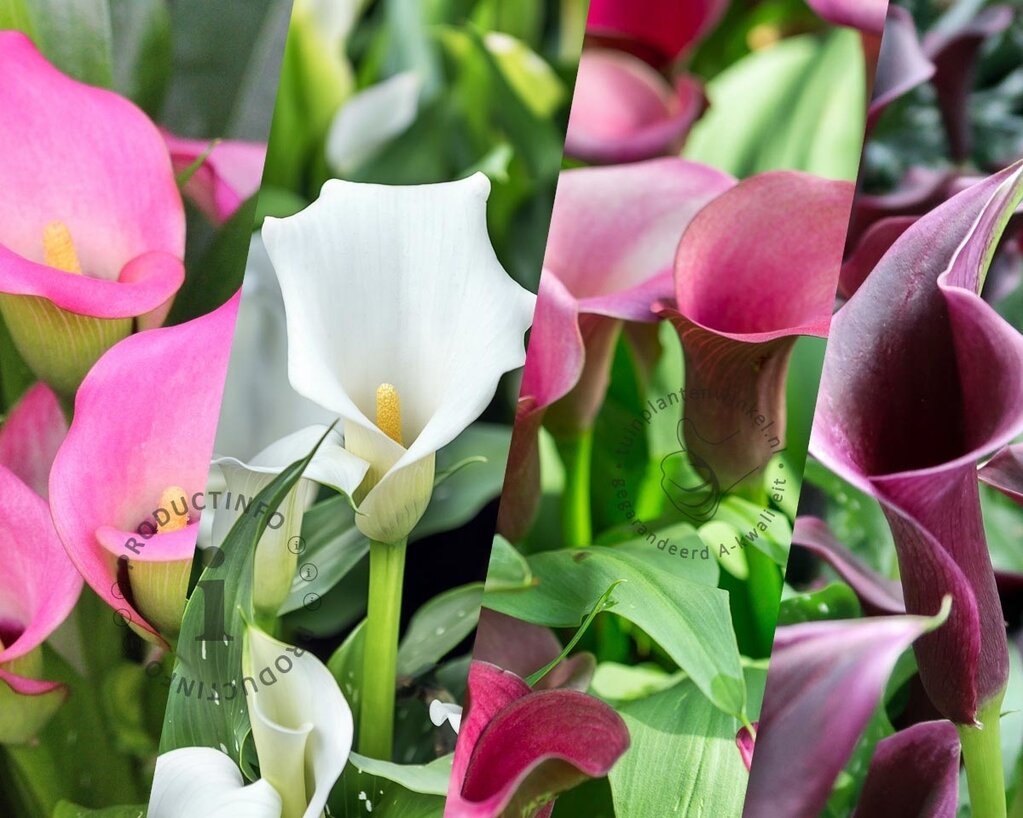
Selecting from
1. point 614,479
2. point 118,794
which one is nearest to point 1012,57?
point 614,479

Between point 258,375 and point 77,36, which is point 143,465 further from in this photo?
point 77,36

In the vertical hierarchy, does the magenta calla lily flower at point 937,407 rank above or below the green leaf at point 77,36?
below

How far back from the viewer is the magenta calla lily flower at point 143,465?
32cm

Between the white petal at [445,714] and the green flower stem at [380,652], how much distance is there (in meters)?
0.02

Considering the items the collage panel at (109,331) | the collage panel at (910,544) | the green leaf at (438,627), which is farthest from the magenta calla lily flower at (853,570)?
the collage panel at (109,331)

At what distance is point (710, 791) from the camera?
29 centimetres

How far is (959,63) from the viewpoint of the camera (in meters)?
0.38

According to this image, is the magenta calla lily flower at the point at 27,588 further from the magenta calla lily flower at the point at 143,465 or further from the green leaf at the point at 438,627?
the green leaf at the point at 438,627

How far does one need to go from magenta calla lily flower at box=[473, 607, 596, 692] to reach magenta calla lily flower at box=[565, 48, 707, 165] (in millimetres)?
166

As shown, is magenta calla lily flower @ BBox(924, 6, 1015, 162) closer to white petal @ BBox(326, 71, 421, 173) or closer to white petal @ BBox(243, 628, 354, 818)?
white petal @ BBox(326, 71, 421, 173)

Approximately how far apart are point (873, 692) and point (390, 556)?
158 millimetres

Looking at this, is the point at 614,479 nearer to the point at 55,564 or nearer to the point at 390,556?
the point at 390,556

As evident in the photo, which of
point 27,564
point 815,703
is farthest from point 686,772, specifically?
point 27,564

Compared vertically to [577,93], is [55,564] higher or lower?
lower
